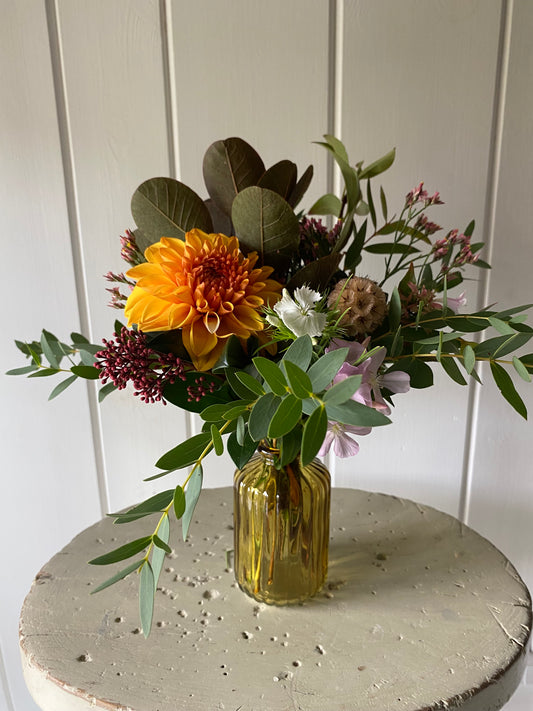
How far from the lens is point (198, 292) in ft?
1.59

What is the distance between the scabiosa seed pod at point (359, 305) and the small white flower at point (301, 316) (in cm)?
3

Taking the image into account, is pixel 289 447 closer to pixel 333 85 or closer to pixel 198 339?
pixel 198 339

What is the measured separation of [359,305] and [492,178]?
19.0 inches

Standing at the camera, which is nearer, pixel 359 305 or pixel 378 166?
pixel 359 305

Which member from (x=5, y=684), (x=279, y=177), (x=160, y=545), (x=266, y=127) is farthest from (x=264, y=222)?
(x=5, y=684)

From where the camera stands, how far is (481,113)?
A: 82 centimetres

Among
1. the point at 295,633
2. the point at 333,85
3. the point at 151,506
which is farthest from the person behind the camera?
the point at 333,85

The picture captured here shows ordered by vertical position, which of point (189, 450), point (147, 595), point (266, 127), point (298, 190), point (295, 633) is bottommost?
point (295, 633)

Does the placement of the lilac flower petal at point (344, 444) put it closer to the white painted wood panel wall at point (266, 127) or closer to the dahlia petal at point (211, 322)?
the dahlia petal at point (211, 322)

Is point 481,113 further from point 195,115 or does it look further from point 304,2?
point 195,115

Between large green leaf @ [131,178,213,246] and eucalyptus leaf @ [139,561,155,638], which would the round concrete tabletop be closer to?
eucalyptus leaf @ [139,561,155,638]

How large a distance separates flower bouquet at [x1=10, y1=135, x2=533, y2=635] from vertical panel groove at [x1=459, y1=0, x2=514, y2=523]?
0.98ft

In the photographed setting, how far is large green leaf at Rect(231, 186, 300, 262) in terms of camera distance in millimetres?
504

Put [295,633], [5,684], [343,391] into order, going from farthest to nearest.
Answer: [5,684]
[295,633]
[343,391]
